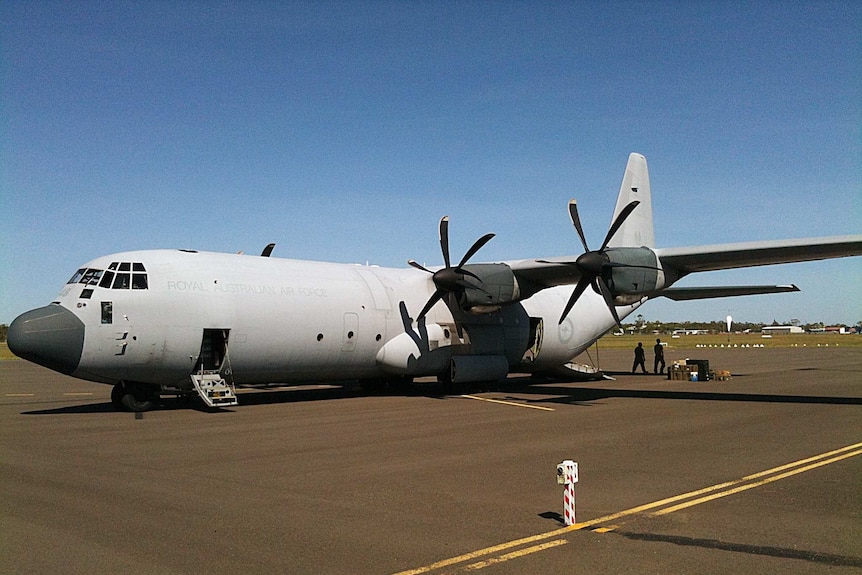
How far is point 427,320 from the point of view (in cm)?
2361

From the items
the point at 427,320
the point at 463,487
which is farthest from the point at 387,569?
the point at 427,320

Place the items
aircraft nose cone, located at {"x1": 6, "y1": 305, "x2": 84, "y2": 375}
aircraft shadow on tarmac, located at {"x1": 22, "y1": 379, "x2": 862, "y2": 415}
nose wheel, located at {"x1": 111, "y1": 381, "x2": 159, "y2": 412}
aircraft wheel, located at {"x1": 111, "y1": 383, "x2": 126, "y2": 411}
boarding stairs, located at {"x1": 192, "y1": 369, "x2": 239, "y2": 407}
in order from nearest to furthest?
aircraft nose cone, located at {"x1": 6, "y1": 305, "x2": 84, "y2": 375} < boarding stairs, located at {"x1": 192, "y1": 369, "x2": 239, "y2": 407} < nose wheel, located at {"x1": 111, "y1": 381, "x2": 159, "y2": 412} < aircraft wheel, located at {"x1": 111, "y1": 383, "x2": 126, "y2": 411} < aircraft shadow on tarmac, located at {"x1": 22, "y1": 379, "x2": 862, "y2": 415}

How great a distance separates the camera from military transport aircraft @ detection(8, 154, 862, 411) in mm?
17250

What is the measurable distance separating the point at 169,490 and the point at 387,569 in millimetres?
4359

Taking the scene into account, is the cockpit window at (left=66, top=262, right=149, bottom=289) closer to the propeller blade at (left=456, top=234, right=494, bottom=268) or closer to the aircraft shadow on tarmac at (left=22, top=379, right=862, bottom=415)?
the aircraft shadow on tarmac at (left=22, top=379, right=862, bottom=415)

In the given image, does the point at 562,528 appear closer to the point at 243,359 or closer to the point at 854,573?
the point at 854,573

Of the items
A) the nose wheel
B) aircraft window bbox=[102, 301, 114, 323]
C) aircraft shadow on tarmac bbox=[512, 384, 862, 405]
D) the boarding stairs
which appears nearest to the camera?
aircraft window bbox=[102, 301, 114, 323]

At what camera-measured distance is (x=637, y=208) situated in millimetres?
27156

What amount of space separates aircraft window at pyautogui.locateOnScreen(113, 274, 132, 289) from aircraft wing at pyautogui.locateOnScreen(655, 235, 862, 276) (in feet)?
48.1

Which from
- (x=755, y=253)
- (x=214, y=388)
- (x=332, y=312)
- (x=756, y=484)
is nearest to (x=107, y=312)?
(x=214, y=388)

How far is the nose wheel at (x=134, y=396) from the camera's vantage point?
18266 mm

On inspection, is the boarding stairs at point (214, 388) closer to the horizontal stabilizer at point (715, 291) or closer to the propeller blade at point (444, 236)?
the propeller blade at point (444, 236)

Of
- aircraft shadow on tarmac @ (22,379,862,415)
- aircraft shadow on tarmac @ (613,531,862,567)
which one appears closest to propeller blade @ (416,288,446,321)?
aircraft shadow on tarmac @ (22,379,862,415)

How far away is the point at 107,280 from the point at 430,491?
1184 cm
